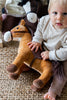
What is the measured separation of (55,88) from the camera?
2.51 feet

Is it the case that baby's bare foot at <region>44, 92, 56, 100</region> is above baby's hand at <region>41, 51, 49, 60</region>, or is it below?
below

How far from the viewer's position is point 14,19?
106 centimetres

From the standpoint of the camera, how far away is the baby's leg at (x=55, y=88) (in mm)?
750

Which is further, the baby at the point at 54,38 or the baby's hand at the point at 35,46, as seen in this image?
the baby's hand at the point at 35,46

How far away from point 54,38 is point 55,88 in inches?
10.4

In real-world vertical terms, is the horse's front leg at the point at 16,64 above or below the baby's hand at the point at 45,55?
below

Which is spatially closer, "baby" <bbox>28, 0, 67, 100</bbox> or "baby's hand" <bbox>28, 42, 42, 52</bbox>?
"baby" <bbox>28, 0, 67, 100</bbox>

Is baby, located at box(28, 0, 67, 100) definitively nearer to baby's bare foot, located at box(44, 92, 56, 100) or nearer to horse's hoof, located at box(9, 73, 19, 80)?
baby's bare foot, located at box(44, 92, 56, 100)

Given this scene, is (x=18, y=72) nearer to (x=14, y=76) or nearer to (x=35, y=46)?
(x=14, y=76)

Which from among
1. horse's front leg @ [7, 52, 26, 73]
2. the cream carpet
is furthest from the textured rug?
horse's front leg @ [7, 52, 26, 73]

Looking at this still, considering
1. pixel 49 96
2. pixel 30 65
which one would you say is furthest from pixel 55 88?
pixel 30 65

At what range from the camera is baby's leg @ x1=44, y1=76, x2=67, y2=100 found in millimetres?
750

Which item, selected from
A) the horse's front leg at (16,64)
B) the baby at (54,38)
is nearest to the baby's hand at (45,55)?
the baby at (54,38)

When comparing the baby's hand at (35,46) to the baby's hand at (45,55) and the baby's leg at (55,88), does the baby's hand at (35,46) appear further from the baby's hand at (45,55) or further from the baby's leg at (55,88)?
the baby's leg at (55,88)
